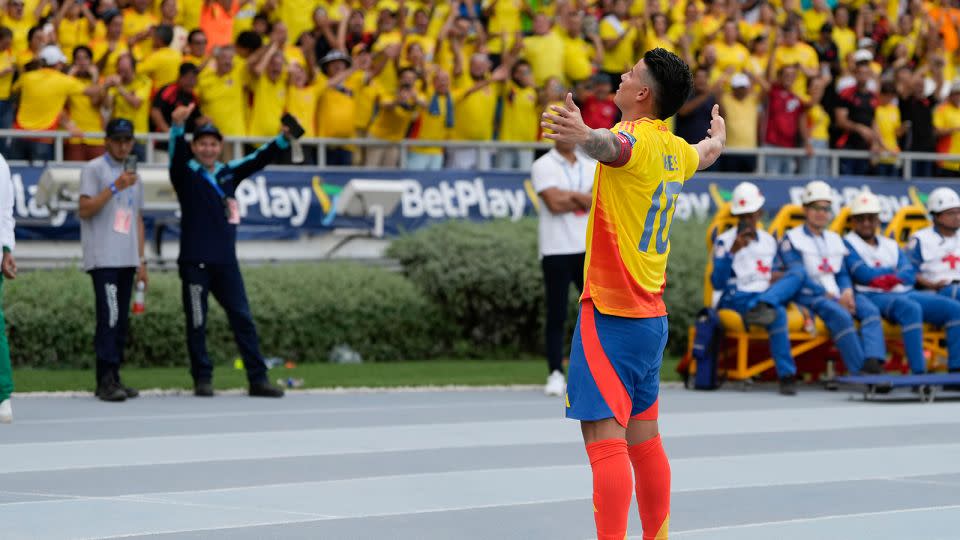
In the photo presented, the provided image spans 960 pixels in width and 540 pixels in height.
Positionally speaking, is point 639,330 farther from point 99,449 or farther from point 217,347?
point 217,347

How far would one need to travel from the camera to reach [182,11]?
781 inches

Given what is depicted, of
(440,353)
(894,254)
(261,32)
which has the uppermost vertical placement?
(261,32)

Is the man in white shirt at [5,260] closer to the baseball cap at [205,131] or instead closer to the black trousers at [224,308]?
the black trousers at [224,308]

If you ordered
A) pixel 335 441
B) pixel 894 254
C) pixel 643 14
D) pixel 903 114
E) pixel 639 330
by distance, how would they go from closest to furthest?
pixel 639 330 → pixel 335 441 → pixel 894 254 → pixel 643 14 → pixel 903 114

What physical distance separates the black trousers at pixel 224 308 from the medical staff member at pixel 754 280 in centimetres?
446

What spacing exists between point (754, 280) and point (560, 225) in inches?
91.4

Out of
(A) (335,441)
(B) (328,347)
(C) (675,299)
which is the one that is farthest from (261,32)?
(A) (335,441)

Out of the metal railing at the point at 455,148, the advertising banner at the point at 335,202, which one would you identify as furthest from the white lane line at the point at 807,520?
the metal railing at the point at 455,148

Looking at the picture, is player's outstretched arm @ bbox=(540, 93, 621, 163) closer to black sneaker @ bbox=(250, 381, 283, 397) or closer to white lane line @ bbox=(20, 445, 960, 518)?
white lane line @ bbox=(20, 445, 960, 518)

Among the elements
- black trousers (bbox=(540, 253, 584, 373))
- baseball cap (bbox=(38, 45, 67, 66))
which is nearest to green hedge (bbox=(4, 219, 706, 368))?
baseball cap (bbox=(38, 45, 67, 66))

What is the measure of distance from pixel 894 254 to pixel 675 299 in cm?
290

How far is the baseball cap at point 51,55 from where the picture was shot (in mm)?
17750

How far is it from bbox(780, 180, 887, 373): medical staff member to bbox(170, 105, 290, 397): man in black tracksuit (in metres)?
5.06

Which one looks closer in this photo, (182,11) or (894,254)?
(894,254)
